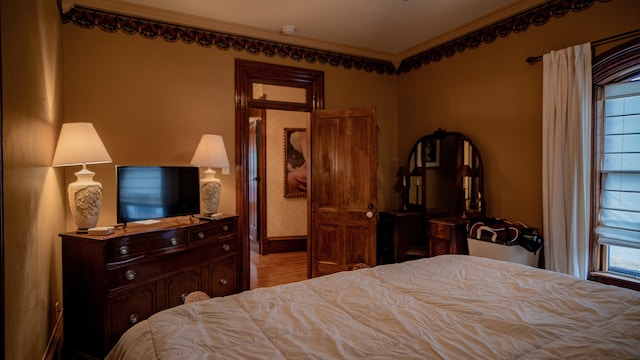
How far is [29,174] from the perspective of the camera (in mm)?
1742

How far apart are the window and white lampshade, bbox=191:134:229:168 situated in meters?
3.27

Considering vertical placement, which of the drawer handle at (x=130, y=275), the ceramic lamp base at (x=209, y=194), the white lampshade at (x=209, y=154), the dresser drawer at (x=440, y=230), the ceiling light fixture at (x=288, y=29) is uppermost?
the ceiling light fixture at (x=288, y=29)

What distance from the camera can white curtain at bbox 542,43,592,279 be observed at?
8.92 ft

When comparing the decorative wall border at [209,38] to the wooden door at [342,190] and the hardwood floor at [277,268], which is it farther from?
the hardwood floor at [277,268]

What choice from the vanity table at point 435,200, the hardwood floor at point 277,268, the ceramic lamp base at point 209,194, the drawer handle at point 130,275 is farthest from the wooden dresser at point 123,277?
the vanity table at point 435,200

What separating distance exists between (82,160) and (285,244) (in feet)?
12.7

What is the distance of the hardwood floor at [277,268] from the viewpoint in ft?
14.1

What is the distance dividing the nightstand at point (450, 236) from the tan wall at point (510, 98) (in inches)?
16.4

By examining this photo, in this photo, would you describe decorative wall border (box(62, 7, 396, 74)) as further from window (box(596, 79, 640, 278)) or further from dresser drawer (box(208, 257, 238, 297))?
window (box(596, 79, 640, 278))

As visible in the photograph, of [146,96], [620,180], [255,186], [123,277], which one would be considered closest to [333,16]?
[146,96]

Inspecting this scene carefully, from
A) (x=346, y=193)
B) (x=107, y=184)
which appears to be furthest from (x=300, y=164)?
(x=107, y=184)

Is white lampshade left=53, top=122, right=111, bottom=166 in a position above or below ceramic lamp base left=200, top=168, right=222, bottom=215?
above

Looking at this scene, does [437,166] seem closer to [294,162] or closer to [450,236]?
[450,236]

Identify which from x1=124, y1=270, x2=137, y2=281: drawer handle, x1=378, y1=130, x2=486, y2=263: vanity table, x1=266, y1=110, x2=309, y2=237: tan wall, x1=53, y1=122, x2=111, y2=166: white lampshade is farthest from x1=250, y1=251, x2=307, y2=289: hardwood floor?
x1=53, y1=122, x2=111, y2=166: white lampshade
